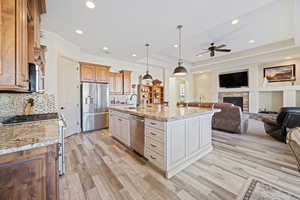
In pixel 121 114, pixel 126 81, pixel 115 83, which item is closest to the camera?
pixel 121 114

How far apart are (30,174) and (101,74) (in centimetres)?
395

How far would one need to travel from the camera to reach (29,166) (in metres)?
0.84

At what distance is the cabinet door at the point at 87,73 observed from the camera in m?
4.02

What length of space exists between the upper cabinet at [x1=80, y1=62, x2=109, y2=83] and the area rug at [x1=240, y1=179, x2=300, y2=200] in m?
4.57

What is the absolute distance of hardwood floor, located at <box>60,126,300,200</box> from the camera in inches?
59.9

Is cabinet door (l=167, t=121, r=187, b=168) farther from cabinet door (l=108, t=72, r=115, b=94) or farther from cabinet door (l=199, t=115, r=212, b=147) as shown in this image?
cabinet door (l=108, t=72, r=115, b=94)

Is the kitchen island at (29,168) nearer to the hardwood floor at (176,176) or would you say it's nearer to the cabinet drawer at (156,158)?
the hardwood floor at (176,176)

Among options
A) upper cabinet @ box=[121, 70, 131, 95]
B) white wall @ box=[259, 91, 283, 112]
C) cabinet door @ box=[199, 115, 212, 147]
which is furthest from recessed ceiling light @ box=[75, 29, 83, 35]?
white wall @ box=[259, 91, 283, 112]

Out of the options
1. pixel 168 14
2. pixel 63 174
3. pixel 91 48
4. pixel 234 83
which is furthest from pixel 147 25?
pixel 234 83

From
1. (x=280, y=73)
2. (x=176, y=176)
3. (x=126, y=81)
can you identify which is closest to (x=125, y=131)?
(x=176, y=176)

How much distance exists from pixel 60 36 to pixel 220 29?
458 cm

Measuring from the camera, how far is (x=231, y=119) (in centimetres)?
371

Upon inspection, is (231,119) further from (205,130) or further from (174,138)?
(174,138)

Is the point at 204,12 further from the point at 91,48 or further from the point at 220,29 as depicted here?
the point at 91,48
